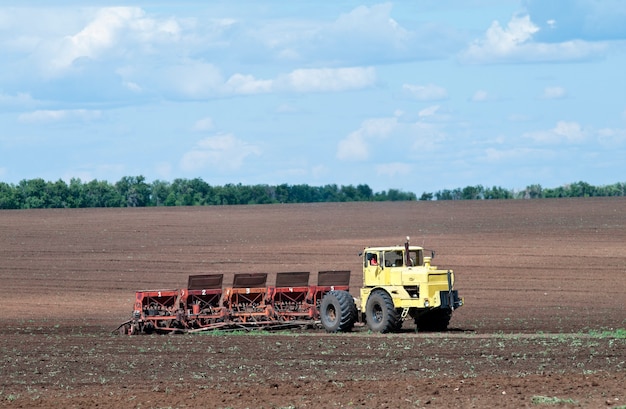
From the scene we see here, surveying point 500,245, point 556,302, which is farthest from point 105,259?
point 556,302

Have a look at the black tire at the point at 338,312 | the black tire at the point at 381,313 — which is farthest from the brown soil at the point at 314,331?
the black tire at the point at 338,312

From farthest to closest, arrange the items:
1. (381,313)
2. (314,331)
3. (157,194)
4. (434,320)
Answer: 1. (157,194)
2. (314,331)
3. (434,320)
4. (381,313)

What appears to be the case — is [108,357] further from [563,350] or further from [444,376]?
[563,350]

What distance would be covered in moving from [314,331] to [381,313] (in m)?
2.43

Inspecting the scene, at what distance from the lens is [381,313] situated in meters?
32.6

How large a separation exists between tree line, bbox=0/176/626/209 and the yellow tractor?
6976 cm

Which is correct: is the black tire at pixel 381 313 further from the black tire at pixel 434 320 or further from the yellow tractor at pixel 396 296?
the black tire at pixel 434 320

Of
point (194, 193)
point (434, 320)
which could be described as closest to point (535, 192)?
point (194, 193)

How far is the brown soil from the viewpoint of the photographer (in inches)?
810

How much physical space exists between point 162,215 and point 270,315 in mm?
53954

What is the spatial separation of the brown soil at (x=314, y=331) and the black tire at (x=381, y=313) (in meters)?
0.42

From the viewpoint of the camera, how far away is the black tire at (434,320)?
109ft

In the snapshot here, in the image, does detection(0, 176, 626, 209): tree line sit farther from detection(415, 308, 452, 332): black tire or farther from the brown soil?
detection(415, 308, 452, 332): black tire

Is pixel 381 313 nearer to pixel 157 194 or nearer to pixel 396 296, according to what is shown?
pixel 396 296
